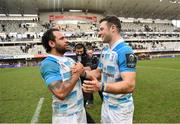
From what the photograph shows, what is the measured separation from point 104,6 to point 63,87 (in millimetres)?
73765

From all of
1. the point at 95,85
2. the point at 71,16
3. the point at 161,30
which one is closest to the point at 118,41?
the point at 95,85

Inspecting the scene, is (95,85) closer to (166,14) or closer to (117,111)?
(117,111)

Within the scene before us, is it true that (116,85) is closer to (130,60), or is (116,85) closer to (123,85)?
(123,85)

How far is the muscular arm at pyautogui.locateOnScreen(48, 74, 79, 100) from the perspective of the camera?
4184 mm

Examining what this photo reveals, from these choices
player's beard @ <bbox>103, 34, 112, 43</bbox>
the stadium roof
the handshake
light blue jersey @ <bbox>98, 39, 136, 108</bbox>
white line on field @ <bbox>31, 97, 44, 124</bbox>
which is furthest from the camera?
the stadium roof

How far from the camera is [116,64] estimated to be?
14.7 ft

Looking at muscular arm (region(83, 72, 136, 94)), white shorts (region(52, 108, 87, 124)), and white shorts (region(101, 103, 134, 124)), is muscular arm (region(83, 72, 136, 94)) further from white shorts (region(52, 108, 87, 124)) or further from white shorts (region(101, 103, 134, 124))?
white shorts (region(52, 108, 87, 124))

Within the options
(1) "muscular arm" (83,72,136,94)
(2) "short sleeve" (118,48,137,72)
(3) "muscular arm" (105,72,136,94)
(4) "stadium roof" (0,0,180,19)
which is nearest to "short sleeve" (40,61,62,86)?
(1) "muscular arm" (83,72,136,94)

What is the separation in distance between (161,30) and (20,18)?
120 ft

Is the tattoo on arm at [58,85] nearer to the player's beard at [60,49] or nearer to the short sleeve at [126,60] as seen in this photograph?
the player's beard at [60,49]

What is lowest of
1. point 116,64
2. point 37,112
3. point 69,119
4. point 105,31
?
point 37,112

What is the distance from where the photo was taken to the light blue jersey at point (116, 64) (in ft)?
14.1

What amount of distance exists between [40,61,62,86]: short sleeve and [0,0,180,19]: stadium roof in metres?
66.5

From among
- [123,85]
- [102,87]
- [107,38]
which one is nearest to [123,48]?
[107,38]
